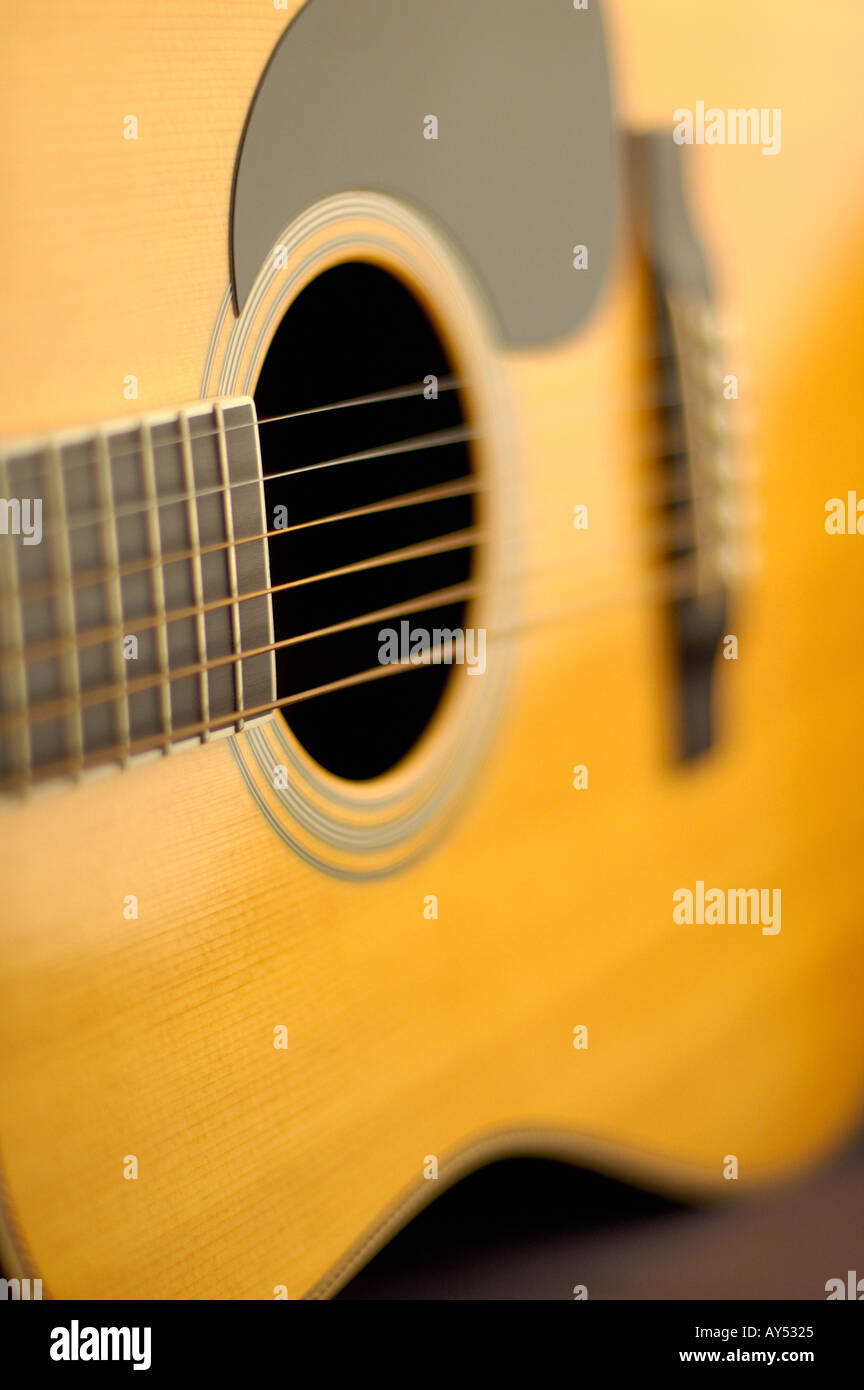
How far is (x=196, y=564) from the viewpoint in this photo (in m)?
0.42

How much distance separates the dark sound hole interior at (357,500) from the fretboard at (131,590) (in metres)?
0.12

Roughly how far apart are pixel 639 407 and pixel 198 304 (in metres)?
0.31

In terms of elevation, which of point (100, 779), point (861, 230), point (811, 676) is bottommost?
point (100, 779)

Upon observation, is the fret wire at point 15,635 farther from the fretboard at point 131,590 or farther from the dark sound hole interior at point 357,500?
the dark sound hole interior at point 357,500

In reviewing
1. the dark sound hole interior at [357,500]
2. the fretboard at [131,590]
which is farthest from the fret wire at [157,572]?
the dark sound hole interior at [357,500]

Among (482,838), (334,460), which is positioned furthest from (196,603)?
(482,838)

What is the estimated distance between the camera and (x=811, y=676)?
79 cm

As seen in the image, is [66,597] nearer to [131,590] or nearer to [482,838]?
[131,590]

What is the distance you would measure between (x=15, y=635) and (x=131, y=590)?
1.9 inches

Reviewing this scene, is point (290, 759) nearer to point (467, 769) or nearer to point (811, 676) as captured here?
point (467, 769)

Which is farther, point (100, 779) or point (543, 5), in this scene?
point (543, 5)

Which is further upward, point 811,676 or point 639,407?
point 639,407

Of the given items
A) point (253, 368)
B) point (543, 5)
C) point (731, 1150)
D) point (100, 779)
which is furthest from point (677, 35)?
point (731, 1150)

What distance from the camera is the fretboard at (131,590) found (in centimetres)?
37
